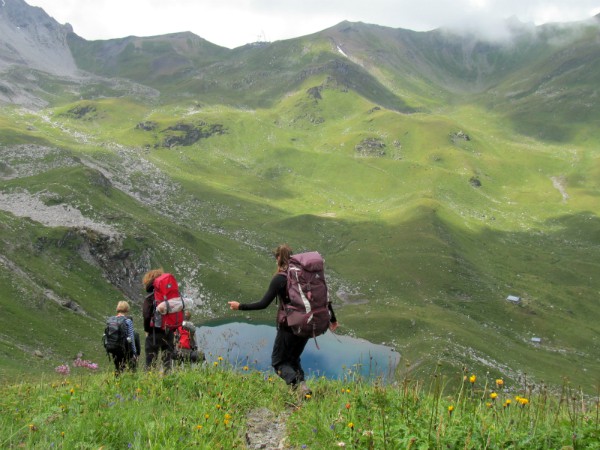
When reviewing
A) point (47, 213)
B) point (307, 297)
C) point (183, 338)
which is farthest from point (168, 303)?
point (47, 213)

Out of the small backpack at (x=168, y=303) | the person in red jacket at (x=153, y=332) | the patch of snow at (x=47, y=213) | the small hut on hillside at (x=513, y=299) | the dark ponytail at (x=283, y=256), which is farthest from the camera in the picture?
the small hut on hillside at (x=513, y=299)

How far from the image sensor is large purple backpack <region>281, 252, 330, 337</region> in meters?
10.7

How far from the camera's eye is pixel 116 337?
601 inches

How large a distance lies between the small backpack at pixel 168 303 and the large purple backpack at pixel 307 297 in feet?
14.7

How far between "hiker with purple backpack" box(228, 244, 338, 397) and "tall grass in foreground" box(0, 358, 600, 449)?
110 centimetres

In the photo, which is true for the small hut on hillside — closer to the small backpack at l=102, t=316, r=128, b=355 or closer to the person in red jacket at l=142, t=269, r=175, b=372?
the small backpack at l=102, t=316, r=128, b=355

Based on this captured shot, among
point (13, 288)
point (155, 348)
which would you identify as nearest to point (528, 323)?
point (13, 288)

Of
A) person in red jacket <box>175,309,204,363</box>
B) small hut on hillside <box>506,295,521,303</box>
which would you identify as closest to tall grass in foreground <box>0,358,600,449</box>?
person in red jacket <box>175,309,204,363</box>

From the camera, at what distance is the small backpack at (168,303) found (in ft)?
45.3

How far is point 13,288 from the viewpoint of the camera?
2933 inches

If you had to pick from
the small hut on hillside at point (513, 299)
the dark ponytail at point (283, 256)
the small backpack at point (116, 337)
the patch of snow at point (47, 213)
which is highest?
the dark ponytail at point (283, 256)

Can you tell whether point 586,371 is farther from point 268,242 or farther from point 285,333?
point 285,333

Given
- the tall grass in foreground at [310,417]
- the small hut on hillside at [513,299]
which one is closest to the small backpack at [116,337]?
the tall grass in foreground at [310,417]

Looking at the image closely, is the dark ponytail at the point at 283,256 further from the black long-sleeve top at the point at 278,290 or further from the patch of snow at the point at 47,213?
the patch of snow at the point at 47,213
